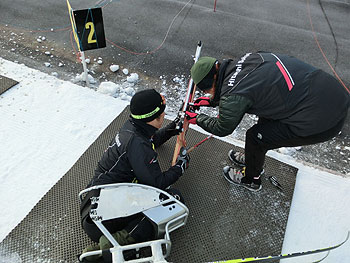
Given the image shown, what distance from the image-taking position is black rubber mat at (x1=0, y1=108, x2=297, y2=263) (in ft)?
7.73

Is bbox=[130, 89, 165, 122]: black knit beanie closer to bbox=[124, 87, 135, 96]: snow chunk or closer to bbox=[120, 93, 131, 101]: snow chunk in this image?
bbox=[120, 93, 131, 101]: snow chunk

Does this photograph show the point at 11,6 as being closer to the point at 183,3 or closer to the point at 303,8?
the point at 183,3

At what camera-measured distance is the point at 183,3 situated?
6.49 meters

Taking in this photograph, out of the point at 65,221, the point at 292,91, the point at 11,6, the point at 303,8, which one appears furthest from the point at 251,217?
the point at 11,6

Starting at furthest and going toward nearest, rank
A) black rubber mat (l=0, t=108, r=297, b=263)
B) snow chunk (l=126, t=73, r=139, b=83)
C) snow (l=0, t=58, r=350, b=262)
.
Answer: snow chunk (l=126, t=73, r=139, b=83) < snow (l=0, t=58, r=350, b=262) < black rubber mat (l=0, t=108, r=297, b=263)

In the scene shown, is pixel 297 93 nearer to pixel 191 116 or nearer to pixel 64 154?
pixel 191 116

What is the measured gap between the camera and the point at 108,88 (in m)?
3.94

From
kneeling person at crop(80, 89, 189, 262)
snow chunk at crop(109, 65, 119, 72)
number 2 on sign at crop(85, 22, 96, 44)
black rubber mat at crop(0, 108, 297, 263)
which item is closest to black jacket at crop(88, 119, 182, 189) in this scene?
kneeling person at crop(80, 89, 189, 262)

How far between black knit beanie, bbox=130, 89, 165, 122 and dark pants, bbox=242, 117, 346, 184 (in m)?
0.92

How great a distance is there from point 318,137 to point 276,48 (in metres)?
3.56

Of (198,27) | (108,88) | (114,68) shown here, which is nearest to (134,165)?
(108,88)

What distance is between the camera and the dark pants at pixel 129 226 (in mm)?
2119

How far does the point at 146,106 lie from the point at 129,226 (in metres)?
0.95

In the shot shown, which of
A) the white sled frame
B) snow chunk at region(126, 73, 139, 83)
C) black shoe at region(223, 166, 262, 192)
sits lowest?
black shoe at region(223, 166, 262, 192)
